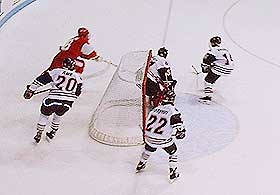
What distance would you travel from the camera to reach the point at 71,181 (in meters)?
2.04

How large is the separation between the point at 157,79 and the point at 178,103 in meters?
0.35

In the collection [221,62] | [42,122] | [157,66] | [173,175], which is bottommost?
[173,175]

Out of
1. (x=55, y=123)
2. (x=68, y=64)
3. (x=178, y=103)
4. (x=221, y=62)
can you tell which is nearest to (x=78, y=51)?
(x=68, y=64)

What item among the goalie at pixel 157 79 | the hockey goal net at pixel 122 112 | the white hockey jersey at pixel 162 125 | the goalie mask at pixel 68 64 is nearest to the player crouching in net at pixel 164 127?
the white hockey jersey at pixel 162 125

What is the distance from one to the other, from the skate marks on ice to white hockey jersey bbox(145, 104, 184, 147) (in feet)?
0.64

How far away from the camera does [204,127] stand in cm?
236

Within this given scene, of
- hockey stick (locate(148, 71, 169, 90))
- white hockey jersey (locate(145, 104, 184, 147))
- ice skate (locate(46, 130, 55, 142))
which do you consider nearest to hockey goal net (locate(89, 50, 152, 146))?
hockey stick (locate(148, 71, 169, 90))

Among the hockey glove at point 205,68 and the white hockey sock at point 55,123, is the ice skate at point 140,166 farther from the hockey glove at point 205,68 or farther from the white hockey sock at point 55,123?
the hockey glove at point 205,68

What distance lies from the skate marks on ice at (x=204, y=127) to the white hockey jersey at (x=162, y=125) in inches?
7.7

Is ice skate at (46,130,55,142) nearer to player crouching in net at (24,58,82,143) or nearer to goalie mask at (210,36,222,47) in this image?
player crouching in net at (24,58,82,143)

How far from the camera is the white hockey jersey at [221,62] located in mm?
2506

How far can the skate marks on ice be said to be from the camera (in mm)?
2240

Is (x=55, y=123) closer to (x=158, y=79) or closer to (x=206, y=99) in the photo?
(x=158, y=79)

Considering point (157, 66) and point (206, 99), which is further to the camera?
Result: point (206, 99)
